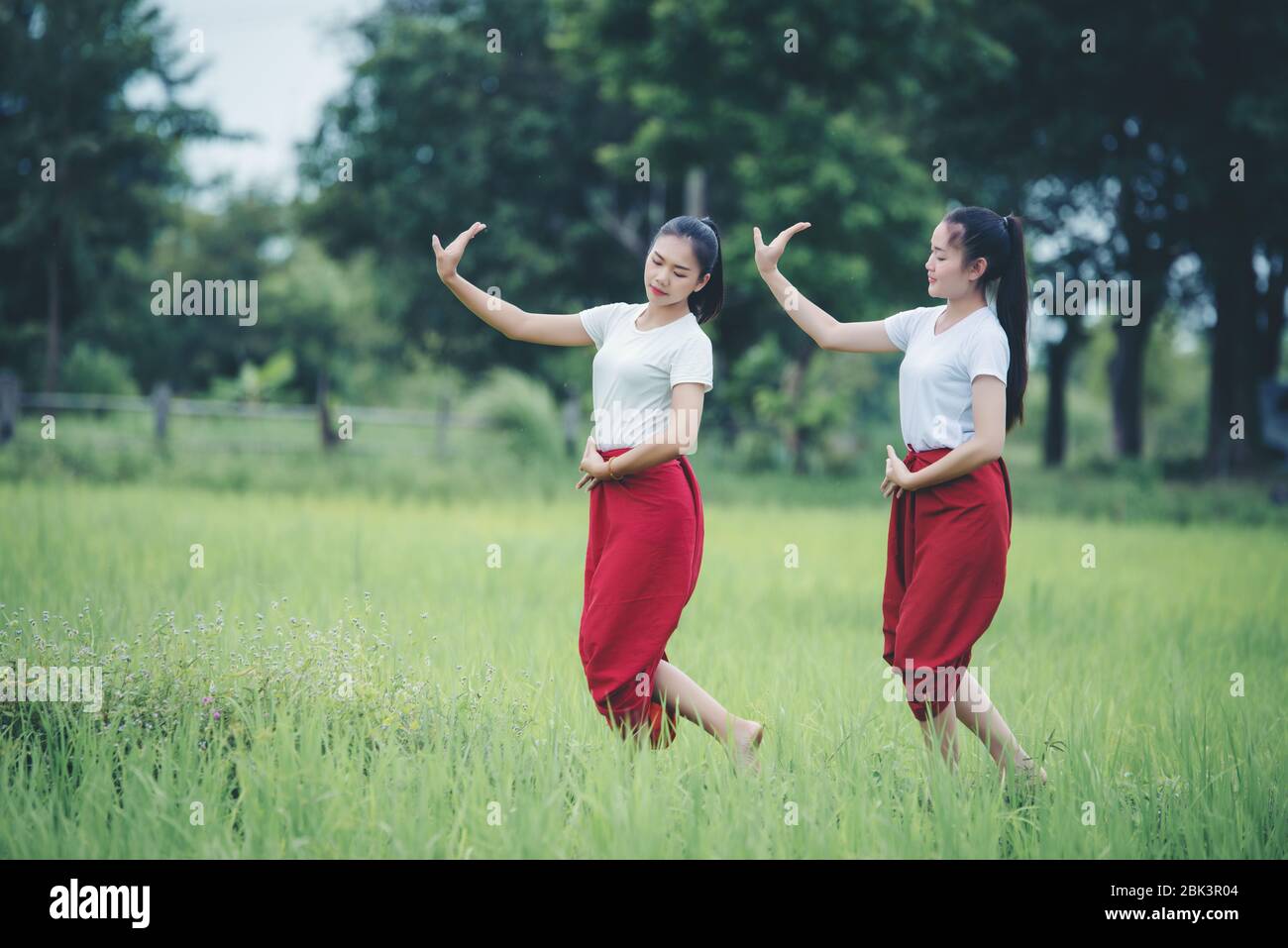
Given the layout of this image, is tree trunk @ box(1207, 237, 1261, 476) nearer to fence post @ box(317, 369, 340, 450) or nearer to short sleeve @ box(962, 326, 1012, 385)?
fence post @ box(317, 369, 340, 450)

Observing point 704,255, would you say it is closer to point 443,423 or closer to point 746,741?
point 746,741

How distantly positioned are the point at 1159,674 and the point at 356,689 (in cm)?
399

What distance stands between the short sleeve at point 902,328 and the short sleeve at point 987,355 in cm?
30

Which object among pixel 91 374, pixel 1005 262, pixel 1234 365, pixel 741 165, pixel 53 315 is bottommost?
pixel 1005 262

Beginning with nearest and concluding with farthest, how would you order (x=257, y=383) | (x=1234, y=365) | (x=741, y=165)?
(x=741, y=165), (x=1234, y=365), (x=257, y=383)

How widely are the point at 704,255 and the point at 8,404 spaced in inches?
605

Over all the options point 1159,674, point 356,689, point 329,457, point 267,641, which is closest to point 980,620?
point 356,689

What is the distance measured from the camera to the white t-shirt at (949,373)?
3.50m

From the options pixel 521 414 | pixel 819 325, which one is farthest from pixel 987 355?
pixel 521 414

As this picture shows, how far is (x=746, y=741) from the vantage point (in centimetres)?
367

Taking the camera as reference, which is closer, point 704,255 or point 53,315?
point 704,255

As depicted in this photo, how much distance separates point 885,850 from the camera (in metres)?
3.15

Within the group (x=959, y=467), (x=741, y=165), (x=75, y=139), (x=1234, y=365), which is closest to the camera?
(x=959, y=467)

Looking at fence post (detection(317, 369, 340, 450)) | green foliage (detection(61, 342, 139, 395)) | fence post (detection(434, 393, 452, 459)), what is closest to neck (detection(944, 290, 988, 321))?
fence post (detection(434, 393, 452, 459))
